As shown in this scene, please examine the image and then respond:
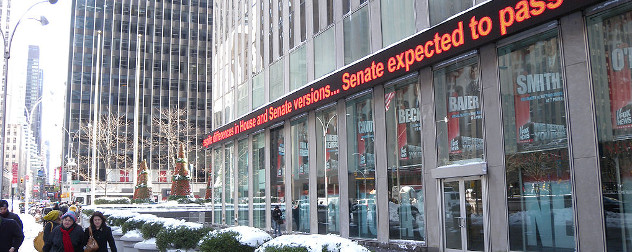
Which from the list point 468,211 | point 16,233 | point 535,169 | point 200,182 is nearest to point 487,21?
point 535,169

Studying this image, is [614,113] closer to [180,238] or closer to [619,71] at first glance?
[619,71]

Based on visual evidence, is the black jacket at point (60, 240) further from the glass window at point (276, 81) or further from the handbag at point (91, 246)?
the glass window at point (276, 81)

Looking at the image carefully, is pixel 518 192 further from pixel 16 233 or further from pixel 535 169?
pixel 16 233

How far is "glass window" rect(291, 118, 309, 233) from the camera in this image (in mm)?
22859

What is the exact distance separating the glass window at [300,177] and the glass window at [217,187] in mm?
11106

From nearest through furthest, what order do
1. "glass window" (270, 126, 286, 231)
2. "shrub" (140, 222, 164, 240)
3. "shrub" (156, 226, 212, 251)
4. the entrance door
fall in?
1. "shrub" (156, 226, 212, 251)
2. the entrance door
3. "shrub" (140, 222, 164, 240)
4. "glass window" (270, 126, 286, 231)

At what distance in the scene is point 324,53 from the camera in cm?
2189

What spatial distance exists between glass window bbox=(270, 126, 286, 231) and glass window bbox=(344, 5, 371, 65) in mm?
6881

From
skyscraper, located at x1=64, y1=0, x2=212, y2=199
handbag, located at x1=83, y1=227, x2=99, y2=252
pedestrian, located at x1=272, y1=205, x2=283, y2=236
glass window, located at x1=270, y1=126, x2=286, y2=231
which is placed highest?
skyscraper, located at x1=64, y1=0, x2=212, y2=199

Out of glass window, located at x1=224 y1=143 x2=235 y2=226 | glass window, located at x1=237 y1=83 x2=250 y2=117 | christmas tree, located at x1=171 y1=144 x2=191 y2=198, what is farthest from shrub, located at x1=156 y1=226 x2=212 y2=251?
christmas tree, located at x1=171 y1=144 x2=191 y2=198

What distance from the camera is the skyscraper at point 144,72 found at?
100375mm

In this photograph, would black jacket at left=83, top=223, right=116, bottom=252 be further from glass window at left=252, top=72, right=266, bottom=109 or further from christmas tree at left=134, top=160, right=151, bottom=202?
christmas tree at left=134, top=160, right=151, bottom=202

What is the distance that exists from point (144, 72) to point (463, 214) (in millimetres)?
99369

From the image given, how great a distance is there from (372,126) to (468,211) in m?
5.14
